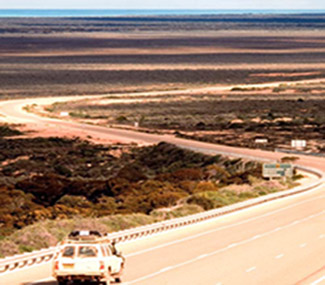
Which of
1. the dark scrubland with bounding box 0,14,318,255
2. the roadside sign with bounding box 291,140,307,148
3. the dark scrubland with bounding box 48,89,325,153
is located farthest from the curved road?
the dark scrubland with bounding box 48,89,325,153

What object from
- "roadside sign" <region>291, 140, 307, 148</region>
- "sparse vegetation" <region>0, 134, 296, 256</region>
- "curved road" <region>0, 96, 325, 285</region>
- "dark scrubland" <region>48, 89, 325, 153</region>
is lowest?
"curved road" <region>0, 96, 325, 285</region>

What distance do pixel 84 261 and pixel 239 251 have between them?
10157 millimetres

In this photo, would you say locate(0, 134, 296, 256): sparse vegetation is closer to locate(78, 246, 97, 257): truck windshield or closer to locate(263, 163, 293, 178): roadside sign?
locate(263, 163, 293, 178): roadside sign

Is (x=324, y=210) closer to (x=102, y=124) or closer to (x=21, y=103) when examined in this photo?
(x=102, y=124)

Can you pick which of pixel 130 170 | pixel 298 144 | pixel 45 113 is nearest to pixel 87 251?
pixel 130 170

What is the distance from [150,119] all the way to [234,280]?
81.8 metres

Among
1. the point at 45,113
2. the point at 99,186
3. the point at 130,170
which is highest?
the point at 45,113

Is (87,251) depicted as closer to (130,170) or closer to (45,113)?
(130,170)

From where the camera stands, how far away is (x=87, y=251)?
1988cm

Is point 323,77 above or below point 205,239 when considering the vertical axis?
above

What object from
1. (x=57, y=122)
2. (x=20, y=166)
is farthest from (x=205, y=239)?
(x=57, y=122)

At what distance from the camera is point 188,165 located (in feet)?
212

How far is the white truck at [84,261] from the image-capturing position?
19.5 m

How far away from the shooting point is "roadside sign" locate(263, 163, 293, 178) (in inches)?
2047
